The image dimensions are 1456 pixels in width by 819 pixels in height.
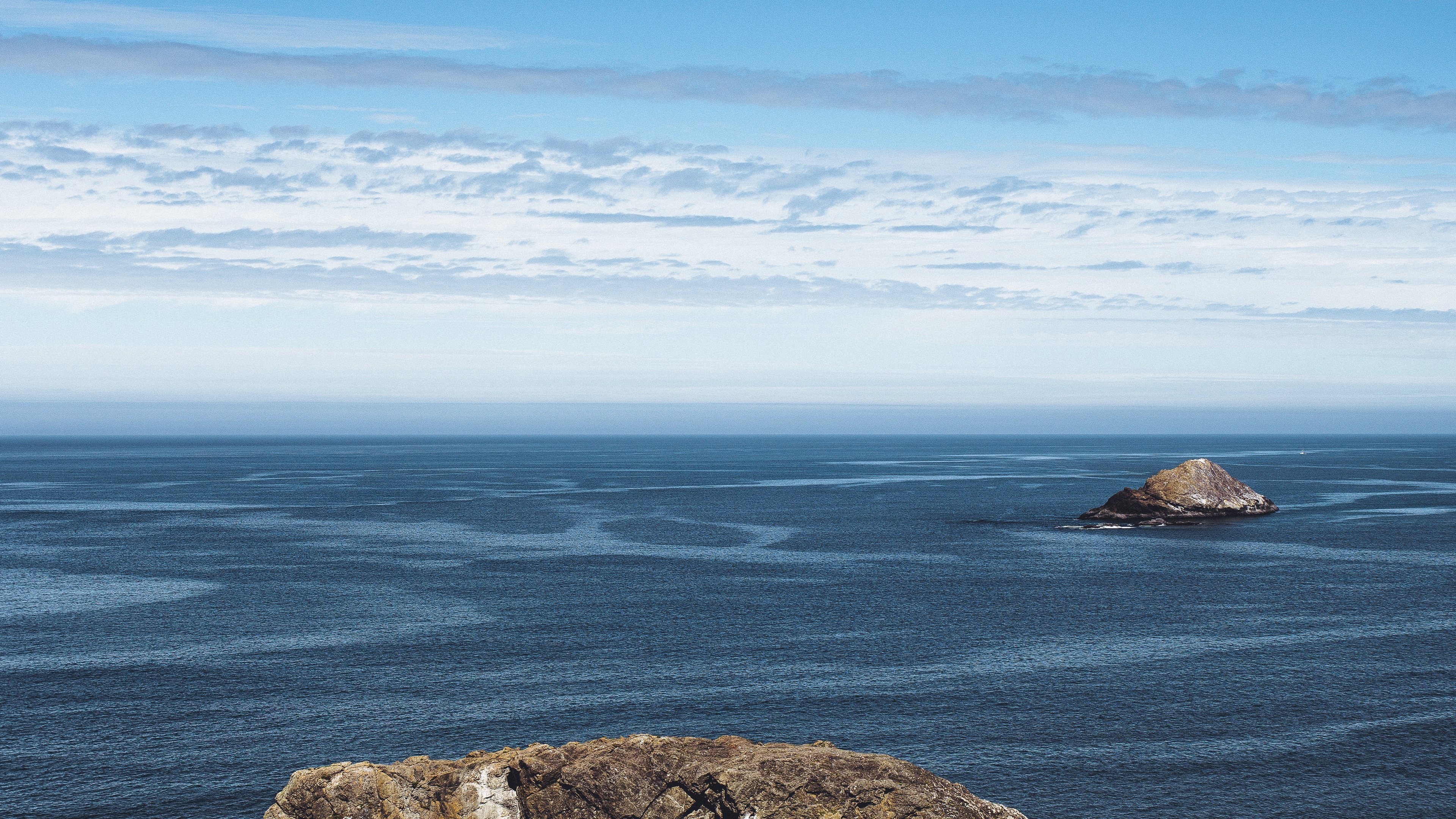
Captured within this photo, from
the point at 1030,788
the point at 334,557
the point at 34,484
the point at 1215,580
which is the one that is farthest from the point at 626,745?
the point at 34,484

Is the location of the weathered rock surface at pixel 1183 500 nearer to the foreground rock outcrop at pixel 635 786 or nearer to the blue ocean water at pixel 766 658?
the blue ocean water at pixel 766 658

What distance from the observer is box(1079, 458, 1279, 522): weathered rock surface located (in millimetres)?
123750

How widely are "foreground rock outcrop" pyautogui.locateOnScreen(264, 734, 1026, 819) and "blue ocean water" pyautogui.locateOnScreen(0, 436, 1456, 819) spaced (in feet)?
36.2

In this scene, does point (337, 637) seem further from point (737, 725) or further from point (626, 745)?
point (626, 745)

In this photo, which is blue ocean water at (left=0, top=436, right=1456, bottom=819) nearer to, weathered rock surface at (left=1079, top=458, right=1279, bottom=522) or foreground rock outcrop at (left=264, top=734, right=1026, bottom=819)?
weathered rock surface at (left=1079, top=458, right=1279, bottom=522)

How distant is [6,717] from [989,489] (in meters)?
154

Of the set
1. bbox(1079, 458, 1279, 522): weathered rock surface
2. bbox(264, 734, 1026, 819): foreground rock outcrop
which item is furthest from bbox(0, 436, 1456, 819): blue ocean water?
bbox(264, 734, 1026, 819): foreground rock outcrop

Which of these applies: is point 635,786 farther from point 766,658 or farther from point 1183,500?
point 1183,500

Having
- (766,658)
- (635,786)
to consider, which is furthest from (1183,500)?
(635,786)

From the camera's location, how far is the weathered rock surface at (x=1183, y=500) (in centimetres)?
12375

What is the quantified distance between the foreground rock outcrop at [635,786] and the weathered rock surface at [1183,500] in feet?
342

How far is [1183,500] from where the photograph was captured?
125000 mm

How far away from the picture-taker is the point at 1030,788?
38125 millimetres

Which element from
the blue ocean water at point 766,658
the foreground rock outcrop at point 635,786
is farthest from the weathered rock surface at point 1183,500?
the foreground rock outcrop at point 635,786
